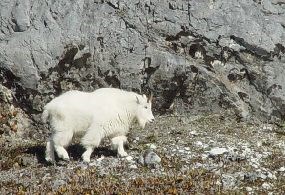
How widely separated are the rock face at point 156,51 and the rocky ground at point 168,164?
1.04 m

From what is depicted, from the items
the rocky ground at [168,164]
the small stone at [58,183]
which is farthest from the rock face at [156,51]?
the small stone at [58,183]

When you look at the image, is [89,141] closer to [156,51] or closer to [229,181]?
[229,181]

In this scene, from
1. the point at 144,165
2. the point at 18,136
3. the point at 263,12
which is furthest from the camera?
the point at 263,12

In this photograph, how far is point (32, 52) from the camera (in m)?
18.2

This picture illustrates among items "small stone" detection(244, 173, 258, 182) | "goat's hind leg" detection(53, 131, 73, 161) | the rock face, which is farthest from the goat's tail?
"small stone" detection(244, 173, 258, 182)

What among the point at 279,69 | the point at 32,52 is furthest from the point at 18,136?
the point at 279,69

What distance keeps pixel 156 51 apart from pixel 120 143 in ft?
13.2

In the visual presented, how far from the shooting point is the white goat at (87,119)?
15.1 meters

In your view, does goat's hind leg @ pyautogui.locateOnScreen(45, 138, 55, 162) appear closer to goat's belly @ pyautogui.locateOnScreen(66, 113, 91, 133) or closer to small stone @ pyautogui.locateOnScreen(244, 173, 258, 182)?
goat's belly @ pyautogui.locateOnScreen(66, 113, 91, 133)

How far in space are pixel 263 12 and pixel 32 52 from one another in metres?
7.19

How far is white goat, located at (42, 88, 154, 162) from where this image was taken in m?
15.1

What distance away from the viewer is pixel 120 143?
1571cm

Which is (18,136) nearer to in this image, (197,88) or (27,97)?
(27,97)

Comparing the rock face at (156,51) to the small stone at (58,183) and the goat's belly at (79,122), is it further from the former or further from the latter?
the small stone at (58,183)
